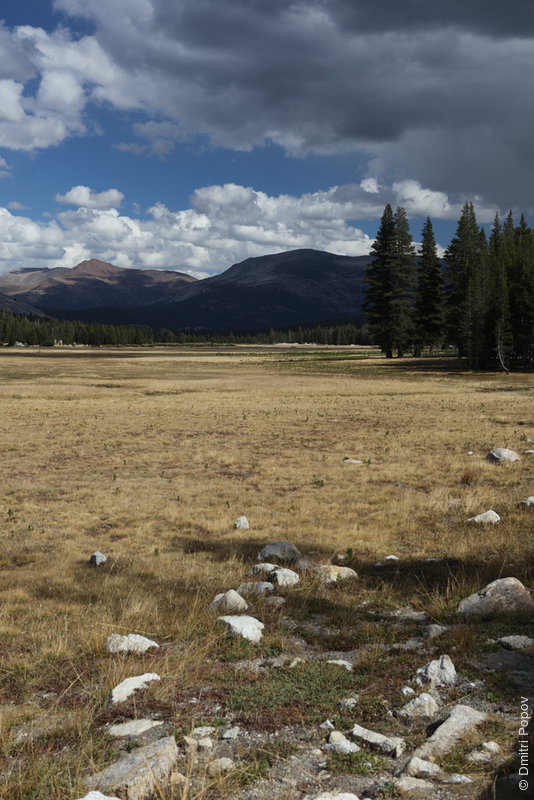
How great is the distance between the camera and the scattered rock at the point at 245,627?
636cm

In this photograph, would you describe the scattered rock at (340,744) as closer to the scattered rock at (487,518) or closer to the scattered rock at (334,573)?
the scattered rock at (334,573)

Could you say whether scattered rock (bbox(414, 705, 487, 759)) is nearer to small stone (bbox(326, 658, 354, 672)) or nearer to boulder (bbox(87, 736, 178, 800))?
small stone (bbox(326, 658, 354, 672))

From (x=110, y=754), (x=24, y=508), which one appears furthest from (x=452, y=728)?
A: (x=24, y=508)

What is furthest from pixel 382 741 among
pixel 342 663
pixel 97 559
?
pixel 97 559

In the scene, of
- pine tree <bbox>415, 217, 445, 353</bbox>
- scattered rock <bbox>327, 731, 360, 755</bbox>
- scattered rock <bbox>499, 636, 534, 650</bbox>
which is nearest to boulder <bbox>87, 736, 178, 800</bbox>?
scattered rock <bbox>327, 731, 360, 755</bbox>

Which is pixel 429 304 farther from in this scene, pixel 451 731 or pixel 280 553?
pixel 451 731

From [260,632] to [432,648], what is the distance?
198cm

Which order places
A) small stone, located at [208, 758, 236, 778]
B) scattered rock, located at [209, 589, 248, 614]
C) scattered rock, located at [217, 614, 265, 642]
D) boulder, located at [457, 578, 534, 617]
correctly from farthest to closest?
scattered rock, located at [209, 589, 248, 614]
boulder, located at [457, 578, 534, 617]
scattered rock, located at [217, 614, 265, 642]
small stone, located at [208, 758, 236, 778]

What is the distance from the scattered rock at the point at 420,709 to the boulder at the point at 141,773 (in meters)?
1.95

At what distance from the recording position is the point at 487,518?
38.9 ft

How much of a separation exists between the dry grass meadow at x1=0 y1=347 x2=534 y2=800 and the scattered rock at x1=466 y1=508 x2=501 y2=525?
297mm

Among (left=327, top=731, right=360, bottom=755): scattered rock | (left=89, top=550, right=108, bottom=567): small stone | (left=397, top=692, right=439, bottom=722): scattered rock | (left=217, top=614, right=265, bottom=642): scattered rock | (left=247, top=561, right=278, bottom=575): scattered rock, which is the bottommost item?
(left=89, top=550, right=108, bottom=567): small stone

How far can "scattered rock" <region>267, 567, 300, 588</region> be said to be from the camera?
858cm

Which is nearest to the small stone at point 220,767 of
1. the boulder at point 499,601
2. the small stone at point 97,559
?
the boulder at point 499,601
